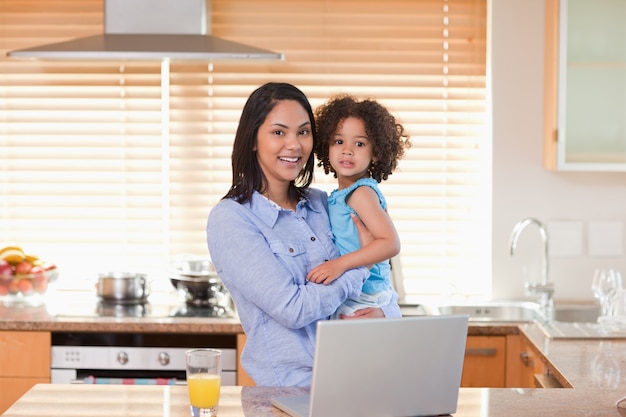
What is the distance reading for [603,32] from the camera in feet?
11.7

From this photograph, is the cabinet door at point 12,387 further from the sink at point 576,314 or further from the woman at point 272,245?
the sink at point 576,314

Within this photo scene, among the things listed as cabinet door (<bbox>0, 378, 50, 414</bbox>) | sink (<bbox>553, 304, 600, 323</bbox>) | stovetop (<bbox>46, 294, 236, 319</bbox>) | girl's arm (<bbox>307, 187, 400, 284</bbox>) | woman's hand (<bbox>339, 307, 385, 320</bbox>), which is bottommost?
cabinet door (<bbox>0, 378, 50, 414</bbox>)

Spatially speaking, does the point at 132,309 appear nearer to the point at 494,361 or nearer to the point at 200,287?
the point at 200,287

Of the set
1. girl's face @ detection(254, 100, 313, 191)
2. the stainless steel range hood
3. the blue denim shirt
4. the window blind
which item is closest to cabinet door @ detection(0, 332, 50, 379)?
the window blind

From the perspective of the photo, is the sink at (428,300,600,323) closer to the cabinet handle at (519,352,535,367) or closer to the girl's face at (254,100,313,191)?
the cabinet handle at (519,352,535,367)

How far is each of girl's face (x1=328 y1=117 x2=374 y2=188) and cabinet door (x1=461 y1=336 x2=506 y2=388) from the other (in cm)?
118

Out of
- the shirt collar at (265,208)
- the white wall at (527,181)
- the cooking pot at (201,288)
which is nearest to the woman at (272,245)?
the shirt collar at (265,208)

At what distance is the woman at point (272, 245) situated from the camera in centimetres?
200

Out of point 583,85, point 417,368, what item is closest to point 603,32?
point 583,85

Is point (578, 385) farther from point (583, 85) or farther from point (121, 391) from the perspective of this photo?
point (583, 85)

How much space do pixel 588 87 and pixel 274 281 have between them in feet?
6.65

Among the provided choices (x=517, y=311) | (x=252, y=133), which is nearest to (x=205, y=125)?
(x=517, y=311)

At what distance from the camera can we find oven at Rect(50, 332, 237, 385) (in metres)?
3.33

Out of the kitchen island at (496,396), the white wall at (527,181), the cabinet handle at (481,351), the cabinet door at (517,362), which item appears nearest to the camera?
the kitchen island at (496,396)
